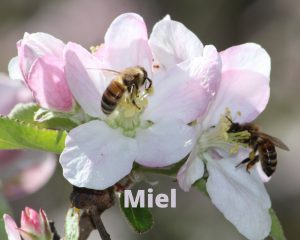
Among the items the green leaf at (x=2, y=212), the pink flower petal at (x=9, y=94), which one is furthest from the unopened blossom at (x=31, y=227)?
the pink flower petal at (x=9, y=94)

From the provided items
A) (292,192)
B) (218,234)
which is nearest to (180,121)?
(218,234)

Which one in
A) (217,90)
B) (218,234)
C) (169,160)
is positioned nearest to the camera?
(169,160)

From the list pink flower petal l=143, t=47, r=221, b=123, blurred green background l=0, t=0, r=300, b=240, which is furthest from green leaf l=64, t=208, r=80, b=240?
blurred green background l=0, t=0, r=300, b=240

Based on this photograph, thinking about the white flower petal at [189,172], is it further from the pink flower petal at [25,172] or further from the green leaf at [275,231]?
the pink flower petal at [25,172]

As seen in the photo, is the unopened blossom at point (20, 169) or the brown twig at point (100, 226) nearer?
the brown twig at point (100, 226)

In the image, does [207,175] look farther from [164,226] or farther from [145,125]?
[164,226]

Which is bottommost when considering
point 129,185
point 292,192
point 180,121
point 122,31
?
point 292,192

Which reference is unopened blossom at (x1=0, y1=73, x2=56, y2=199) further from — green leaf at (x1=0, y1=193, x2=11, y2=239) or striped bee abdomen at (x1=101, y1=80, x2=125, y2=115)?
striped bee abdomen at (x1=101, y1=80, x2=125, y2=115)
